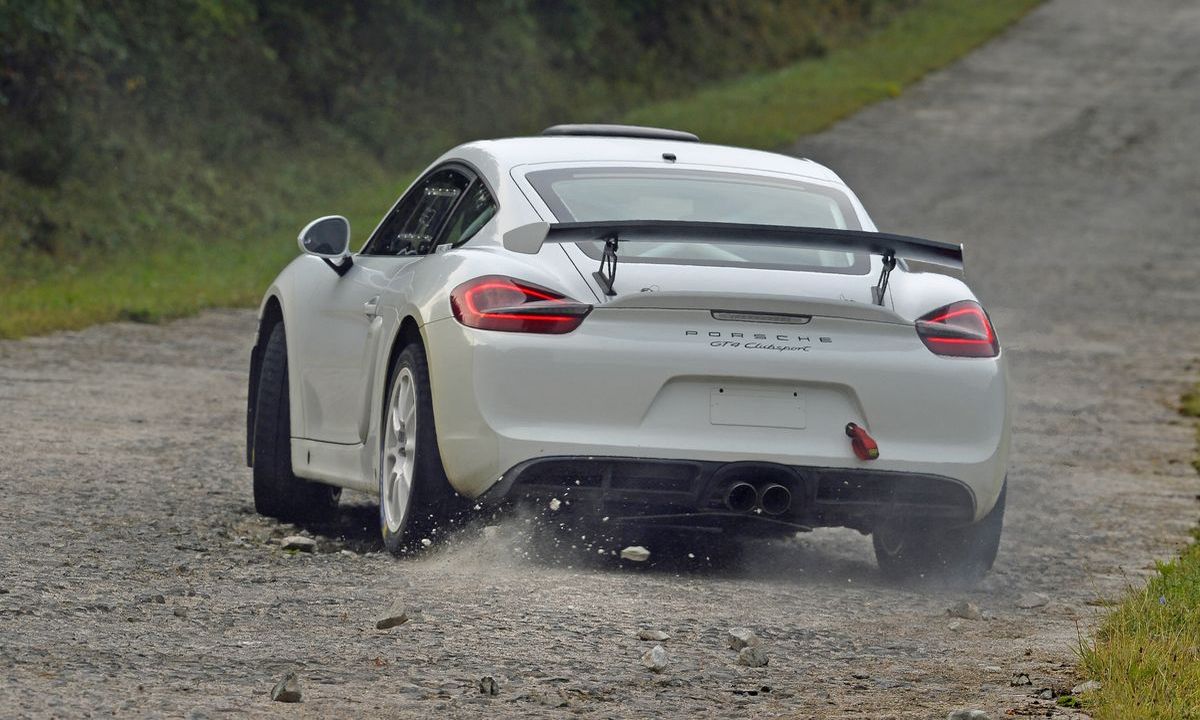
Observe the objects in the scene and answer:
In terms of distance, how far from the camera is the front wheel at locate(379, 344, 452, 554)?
251 inches

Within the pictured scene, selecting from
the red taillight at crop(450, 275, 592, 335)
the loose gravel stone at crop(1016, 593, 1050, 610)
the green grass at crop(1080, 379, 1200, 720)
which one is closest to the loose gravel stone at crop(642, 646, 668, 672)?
the green grass at crop(1080, 379, 1200, 720)

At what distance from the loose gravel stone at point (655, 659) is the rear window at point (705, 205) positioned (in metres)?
1.73

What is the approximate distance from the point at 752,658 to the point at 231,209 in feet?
59.6

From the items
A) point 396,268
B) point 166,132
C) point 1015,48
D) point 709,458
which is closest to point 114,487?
point 396,268

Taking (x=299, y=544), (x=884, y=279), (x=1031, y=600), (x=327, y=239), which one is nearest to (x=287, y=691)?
(x=299, y=544)

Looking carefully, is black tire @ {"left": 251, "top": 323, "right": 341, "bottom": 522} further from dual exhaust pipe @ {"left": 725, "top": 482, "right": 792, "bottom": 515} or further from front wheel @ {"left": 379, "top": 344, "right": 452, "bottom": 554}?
dual exhaust pipe @ {"left": 725, "top": 482, "right": 792, "bottom": 515}


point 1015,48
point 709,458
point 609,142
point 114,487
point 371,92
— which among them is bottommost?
point 114,487

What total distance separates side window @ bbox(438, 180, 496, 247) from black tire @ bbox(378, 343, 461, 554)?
1.80 ft

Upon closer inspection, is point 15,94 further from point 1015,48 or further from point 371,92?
point 1015,48

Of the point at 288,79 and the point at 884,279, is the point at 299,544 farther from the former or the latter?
the point at 288,79

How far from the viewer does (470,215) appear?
7094 millimetres

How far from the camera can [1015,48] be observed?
37.2 m

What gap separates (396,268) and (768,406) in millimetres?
1628

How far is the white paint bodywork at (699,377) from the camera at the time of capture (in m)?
6.16
